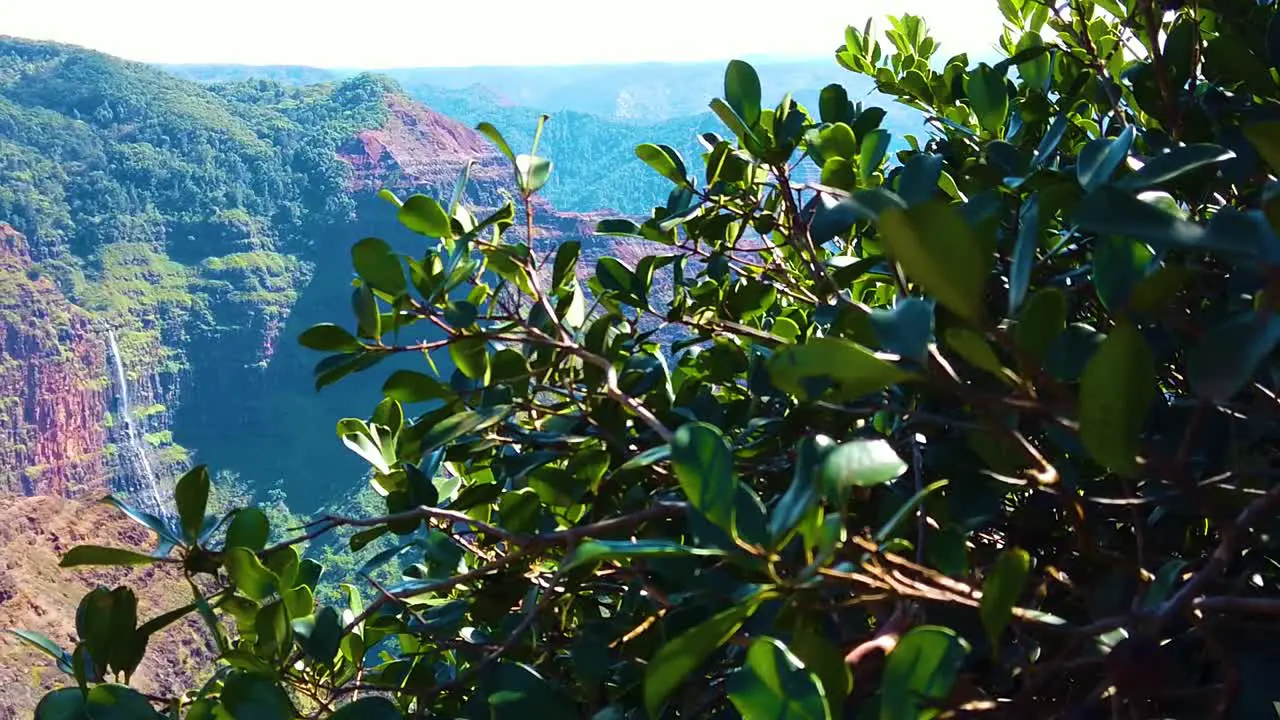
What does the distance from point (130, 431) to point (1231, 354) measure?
103ft

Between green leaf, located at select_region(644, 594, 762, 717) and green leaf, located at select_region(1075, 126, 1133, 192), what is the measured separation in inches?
9.3

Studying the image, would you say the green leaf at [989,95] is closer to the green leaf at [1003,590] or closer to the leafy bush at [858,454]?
the leafy bush at [858,454]

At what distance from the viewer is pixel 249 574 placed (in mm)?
496

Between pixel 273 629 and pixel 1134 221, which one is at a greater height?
pixel 1134 221

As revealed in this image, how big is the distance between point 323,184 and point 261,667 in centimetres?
3562

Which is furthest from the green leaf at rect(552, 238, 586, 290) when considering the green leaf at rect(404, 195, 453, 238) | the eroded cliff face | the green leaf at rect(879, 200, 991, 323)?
the eroded cliff face

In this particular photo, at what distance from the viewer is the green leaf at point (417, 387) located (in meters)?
0.63

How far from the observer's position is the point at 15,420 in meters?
25.7

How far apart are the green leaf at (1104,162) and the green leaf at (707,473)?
0.20m

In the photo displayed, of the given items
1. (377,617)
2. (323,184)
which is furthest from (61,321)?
(377,617)

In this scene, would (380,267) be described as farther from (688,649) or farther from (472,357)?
(688,649)

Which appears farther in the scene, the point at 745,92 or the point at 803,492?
the point at 745,92

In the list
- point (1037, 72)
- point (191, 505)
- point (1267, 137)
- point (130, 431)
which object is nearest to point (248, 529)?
point (191, 505)

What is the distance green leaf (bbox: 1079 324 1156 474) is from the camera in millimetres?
268
